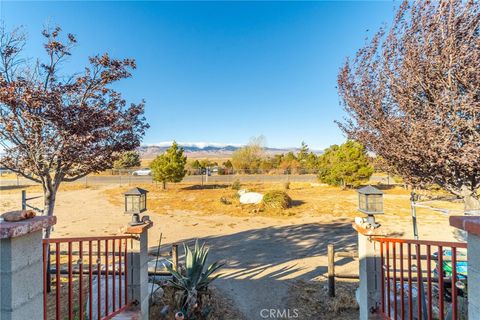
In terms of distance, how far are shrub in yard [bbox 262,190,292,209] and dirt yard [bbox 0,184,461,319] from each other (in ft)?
1.50

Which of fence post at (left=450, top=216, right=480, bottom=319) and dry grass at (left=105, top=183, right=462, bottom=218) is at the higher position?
fence post at (left=450, top=216, right=480, bottom=319)

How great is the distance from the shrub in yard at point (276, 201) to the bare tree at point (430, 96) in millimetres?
7394

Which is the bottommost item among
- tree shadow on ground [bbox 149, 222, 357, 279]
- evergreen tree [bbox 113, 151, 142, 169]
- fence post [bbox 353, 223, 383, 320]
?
tree shadow on ground [bbox 149, 222, 357, 279]

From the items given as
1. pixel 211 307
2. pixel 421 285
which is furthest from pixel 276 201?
pixel 421 285

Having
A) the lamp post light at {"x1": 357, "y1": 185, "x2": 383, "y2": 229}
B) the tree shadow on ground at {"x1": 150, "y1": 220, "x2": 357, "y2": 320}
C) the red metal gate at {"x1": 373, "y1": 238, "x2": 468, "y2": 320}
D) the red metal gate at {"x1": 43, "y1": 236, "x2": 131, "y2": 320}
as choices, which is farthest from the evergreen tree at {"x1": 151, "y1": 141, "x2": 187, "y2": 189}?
A: the red metal gate at {"x1": 373, "y1": 238, "x2": 468, "y2": 320}

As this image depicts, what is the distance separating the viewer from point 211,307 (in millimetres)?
3666

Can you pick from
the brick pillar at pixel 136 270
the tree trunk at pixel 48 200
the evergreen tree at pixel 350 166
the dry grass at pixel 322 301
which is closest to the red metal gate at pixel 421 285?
the dry grass at pixel 322 301

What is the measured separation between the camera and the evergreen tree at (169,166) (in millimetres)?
16531

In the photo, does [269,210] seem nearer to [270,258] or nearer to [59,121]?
[270,258]

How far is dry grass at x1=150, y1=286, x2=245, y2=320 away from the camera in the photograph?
341cm

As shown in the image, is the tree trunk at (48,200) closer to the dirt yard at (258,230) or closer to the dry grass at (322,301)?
the dirt yard at (258,230)

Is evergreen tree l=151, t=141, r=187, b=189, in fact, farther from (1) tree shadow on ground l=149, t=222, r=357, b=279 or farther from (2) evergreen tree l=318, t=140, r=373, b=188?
(2) evergreen tree l=318, t=140, r=373, b=188

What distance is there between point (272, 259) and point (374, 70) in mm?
4509

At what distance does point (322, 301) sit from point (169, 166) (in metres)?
14.0
